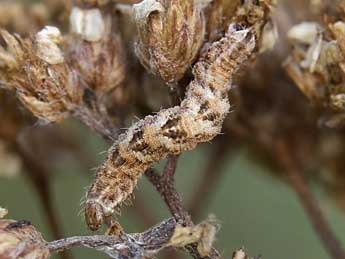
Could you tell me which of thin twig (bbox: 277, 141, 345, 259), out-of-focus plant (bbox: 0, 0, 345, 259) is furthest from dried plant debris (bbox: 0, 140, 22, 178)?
thin twig (bbox: 277, 141, 345, 259)

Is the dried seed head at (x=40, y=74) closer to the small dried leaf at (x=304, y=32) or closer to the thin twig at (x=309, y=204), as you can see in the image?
the small dried leaf at (x=304, y=32)

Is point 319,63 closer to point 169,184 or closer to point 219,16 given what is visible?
point 219,16

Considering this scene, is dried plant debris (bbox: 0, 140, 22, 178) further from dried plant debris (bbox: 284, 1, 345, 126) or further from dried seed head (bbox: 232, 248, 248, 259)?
dried seed head (bbox: 232, 248, 248, 259)

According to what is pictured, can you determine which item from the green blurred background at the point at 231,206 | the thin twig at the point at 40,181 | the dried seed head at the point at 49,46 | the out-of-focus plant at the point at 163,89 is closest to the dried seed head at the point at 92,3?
the out-of-focus plant at the point at 163,89

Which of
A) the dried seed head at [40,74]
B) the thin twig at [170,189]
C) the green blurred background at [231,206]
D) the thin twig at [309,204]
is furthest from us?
the green blurred background at [231,206]

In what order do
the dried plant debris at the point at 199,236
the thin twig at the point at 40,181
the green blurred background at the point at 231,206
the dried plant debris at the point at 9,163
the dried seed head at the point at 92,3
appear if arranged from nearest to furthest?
A: the dried plant debris at the point at 199,236, the dried seed head at the point at 92,3, the thin twig at the point at 40,181, the dried plant debris at the point at 9,163, the green blurred background at the point at 231,206

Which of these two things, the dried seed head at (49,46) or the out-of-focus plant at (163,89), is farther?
the dried seed head at (49,46)
